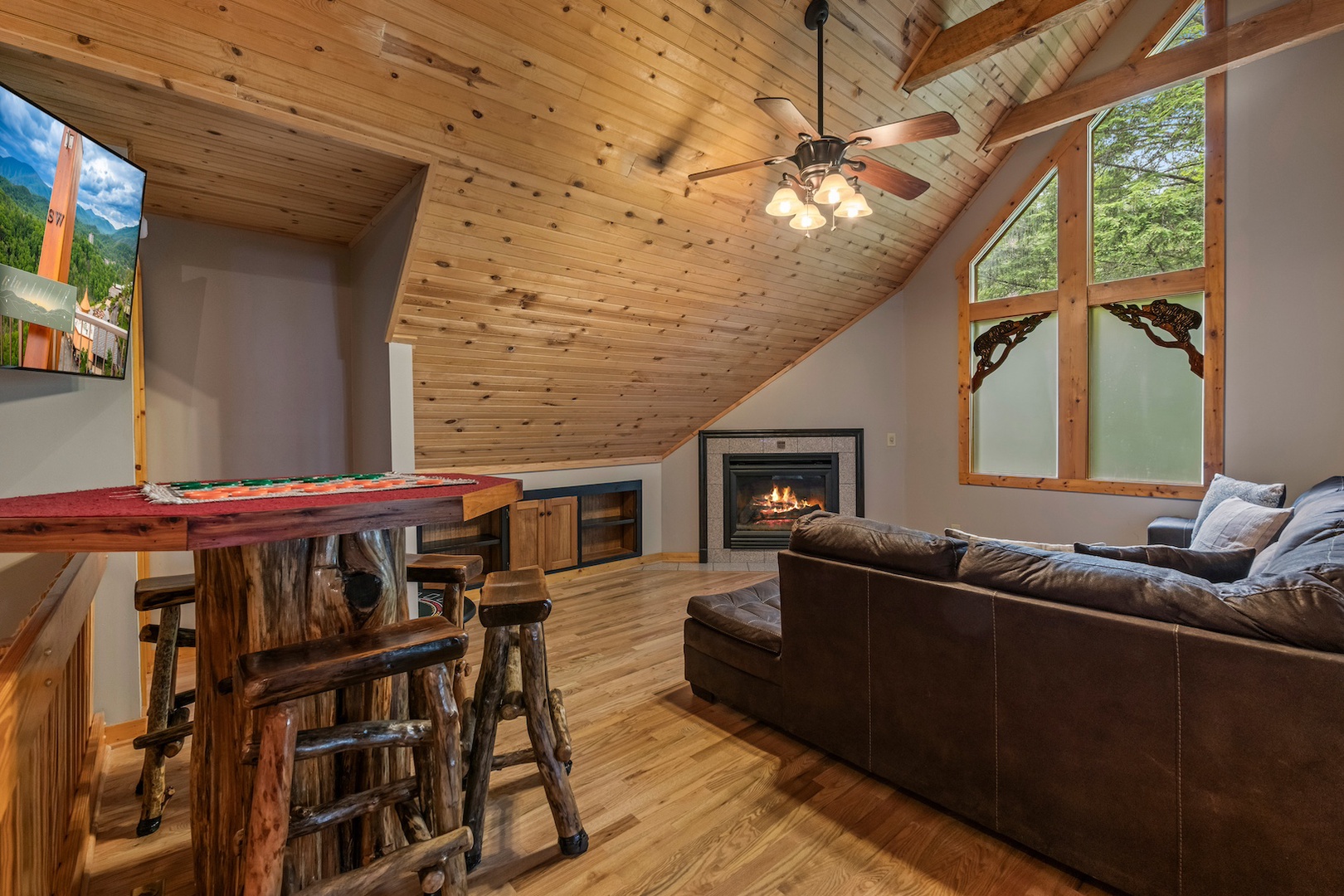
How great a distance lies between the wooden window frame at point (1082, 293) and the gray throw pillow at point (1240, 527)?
152cm

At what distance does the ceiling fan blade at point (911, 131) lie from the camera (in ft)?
7.86

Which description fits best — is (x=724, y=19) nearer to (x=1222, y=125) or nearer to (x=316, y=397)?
(x=316, y=397)

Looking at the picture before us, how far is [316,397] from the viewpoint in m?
3.70

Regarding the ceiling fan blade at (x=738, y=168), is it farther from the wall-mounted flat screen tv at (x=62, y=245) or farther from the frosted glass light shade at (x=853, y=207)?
the wall-mounted flat screen tv at (x=62, y=245)

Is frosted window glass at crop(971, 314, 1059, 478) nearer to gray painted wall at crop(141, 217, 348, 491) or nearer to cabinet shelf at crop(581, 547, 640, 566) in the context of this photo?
cabinet shelf at crop(581, 547, 640, 566)

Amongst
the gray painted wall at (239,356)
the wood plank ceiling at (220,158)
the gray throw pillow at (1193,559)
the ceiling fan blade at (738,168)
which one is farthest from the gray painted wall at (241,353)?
the gray throw pillow at (1193,559)

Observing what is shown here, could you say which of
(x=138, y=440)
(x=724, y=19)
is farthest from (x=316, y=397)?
(x=724, y=19)

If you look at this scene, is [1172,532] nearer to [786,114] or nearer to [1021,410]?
[1021,410]

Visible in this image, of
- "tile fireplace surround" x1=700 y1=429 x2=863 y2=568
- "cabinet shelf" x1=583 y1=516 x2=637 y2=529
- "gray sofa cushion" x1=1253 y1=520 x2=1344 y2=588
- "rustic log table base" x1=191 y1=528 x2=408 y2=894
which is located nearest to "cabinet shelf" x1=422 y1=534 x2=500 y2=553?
"cabinet shelf" x1=583 y1=516 x2=637 y2=529

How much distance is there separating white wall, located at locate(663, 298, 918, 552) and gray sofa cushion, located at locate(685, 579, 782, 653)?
2.56 metres

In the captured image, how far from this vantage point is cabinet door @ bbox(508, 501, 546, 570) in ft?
15.5

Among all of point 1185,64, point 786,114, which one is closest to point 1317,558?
point 786,114

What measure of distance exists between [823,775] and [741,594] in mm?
951

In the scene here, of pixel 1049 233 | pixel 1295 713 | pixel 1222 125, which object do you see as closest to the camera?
pixel 1295 713
